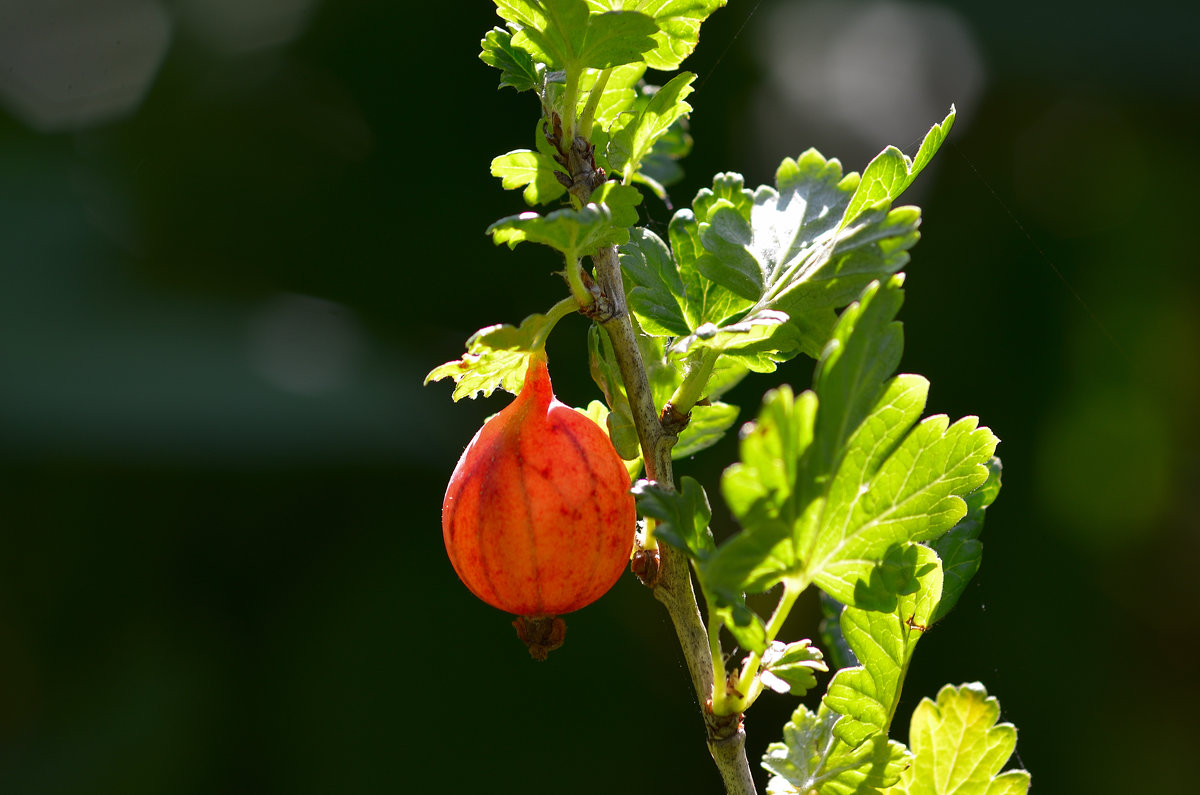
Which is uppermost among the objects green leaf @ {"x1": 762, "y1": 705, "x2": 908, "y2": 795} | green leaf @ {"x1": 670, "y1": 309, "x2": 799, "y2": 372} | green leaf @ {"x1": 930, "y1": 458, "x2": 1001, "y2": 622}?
green leaf @ {"x1": 670, "y1": 309, "x2": 799, "y2": 372}

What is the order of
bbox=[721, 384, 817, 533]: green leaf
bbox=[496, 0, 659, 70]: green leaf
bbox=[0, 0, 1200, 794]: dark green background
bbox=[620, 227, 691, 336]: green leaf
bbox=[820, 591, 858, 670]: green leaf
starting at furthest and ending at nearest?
bbox=[0, 0, 1200, 794]: dark green background < bbox=[820, 591, 858, 670]: green leaf < bbox=[620, 227, 691, 336]: green leaf < bbox=[496, 0, 659, 70]: green leaf < bbox=[721, 384, 817, 533]: green leaf

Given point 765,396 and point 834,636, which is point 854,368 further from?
point 834,636

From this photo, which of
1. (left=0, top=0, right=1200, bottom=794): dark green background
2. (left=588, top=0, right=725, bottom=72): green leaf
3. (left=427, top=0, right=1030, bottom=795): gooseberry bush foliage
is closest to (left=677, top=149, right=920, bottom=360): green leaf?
(left=427, top=0, right=1030, bottom=795): gooseberry bush foliage

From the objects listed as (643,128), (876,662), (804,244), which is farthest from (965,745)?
(643,128)

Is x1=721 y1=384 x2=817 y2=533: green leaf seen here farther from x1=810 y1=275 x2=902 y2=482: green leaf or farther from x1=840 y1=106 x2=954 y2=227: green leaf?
x1=840 y1=106 x2=954 y2=227: green leaf

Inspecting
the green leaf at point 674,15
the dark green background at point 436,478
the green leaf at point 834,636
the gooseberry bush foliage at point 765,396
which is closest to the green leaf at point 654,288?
the gooseberry bush foliage at point 765,396

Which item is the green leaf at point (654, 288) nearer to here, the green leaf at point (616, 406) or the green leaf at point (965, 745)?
the green leaf at point (616, 406)
